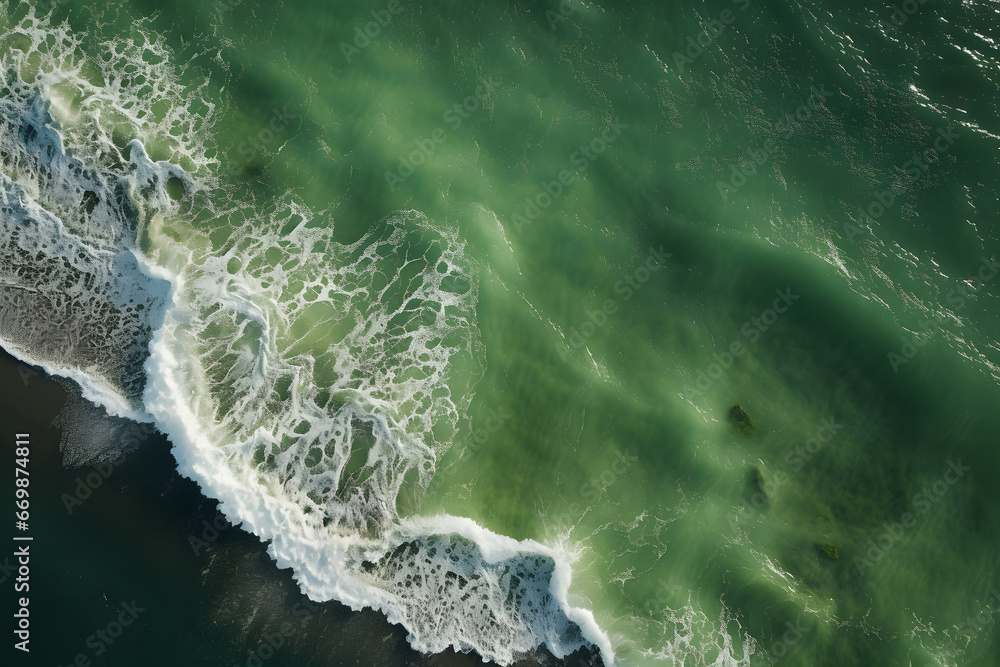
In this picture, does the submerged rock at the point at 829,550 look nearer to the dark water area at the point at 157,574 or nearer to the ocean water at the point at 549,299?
the ocean water at the point at 549,299

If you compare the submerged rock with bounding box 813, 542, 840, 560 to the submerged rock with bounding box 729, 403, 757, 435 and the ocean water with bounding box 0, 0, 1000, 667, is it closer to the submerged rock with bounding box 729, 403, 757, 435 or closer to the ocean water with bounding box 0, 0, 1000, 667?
the ocean water with bounding box 0, 0, 1000, 667

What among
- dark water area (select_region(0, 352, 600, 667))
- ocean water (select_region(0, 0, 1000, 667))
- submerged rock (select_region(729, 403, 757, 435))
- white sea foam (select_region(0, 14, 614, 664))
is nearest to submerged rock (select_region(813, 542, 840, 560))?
ocean water (select_region(0, 0, 1000, 667))

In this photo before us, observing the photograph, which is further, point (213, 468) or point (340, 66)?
point (340, 66)

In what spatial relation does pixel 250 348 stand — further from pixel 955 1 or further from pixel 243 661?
pixel 955 1

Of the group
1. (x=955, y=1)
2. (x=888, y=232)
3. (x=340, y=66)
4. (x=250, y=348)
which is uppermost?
(x=955, y=1)

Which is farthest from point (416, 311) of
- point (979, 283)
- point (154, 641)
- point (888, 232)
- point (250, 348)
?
point (979, 283)

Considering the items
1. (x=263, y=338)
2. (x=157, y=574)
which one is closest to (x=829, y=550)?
(x=263, y=338)
